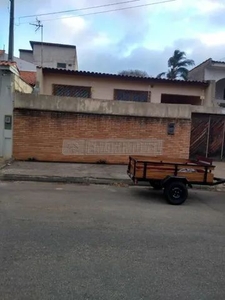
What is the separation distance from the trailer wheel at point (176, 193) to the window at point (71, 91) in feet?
36.4

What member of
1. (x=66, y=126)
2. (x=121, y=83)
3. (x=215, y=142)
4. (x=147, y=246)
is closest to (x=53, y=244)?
(x=147, y=246)

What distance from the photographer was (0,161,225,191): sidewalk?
398 inches

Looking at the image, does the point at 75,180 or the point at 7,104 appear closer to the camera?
the point at 75,180

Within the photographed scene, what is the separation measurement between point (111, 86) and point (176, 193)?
1144cm

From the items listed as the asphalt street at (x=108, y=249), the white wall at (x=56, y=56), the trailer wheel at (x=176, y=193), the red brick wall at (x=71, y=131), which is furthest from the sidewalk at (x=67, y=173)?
the white wall at (x=56, y=56)

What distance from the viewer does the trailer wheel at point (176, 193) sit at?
25.0 ft

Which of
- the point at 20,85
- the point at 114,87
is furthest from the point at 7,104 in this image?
the point at 114,87

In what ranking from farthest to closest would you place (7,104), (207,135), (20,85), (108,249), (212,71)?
(212,71) < (207,135) < (20,85) < (7,104) < (108,249)

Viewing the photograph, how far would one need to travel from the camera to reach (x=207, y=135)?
602 inches

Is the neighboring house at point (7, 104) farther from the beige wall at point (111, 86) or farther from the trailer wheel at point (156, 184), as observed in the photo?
the trailer wheel at point (156, 184)

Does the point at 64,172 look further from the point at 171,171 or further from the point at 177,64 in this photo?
the point at 177,64

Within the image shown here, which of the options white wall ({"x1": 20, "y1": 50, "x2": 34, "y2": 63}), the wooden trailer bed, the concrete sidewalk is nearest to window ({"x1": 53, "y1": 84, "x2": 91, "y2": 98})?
the concrete sidewalk

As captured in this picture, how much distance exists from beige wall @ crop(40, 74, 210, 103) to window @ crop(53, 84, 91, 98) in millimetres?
200

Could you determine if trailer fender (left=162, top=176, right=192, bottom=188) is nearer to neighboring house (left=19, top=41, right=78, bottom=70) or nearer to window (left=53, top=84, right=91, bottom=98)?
window (left=53, top=84, right=91, bottom=98)
